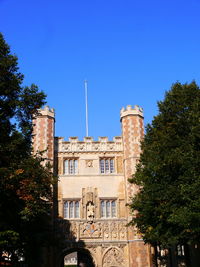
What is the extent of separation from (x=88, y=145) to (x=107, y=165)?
2605 mm

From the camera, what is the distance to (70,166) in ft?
106

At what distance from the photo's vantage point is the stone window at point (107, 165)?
32.3 m

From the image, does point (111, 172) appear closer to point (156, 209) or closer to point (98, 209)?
point (98, 209)

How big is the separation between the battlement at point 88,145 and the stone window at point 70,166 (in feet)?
3.37

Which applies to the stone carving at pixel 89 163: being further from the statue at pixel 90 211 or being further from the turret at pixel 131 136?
the statue at pixel 90 211

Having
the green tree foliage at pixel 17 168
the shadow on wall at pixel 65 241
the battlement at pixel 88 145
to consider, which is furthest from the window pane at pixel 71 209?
the green tree foliage at pixel 17 168

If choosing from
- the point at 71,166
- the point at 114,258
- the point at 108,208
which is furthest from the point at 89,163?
the point at 114,258

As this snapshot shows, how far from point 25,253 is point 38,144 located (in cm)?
1241

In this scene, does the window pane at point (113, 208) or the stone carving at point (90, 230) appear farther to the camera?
the window pane at point (113, 208)

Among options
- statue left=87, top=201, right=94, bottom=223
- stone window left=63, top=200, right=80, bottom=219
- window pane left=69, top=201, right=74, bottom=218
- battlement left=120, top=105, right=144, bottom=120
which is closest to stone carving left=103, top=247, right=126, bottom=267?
statue left=87, top=201, right=94, bottom=223

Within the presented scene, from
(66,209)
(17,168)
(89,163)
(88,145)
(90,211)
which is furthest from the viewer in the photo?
(88,145)

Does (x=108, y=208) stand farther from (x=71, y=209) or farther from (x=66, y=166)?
(x=66, y=166)

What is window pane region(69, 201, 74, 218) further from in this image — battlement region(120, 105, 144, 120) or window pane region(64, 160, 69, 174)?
battlement region(120, 105, 144, 120)

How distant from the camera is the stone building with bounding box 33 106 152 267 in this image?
2898 centimetres
